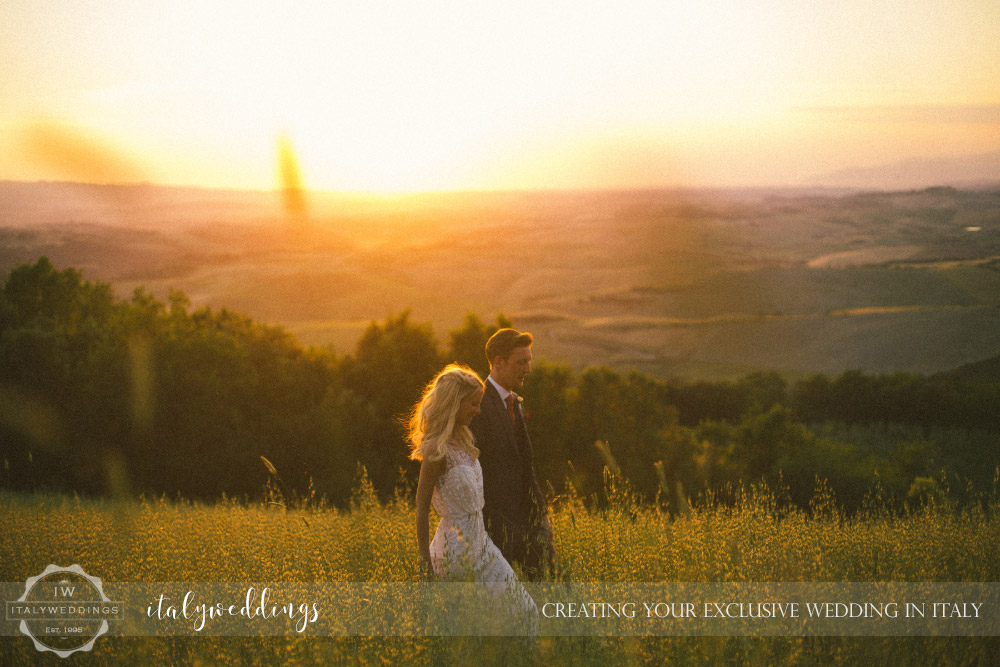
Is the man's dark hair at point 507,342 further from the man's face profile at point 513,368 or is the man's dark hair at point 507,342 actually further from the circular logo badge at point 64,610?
the circular logo badge at point 64,610

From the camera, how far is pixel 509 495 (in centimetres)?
493

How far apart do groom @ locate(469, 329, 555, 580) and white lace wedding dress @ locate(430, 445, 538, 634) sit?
0.36 metres

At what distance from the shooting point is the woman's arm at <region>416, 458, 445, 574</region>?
4.37 m

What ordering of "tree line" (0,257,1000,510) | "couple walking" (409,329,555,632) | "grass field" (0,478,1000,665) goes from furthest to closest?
"tree line" (0,257,1000,510), "couple walking" (409,329,555,632), "grass field" (0,478,1000,665)

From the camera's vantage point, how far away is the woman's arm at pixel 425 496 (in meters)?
4.37

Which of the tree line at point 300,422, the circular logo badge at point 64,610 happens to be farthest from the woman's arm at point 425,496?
the tree line at point 300,422

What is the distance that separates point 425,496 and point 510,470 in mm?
730

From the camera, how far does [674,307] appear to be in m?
79.2

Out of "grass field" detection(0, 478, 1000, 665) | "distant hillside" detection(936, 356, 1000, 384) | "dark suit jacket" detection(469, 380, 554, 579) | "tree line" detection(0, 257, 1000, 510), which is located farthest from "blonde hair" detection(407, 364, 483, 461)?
"distant hillside" detection(936, 356, 1000, 384)

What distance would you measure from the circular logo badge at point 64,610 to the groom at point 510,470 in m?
2.36

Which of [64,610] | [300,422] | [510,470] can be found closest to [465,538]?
[510,470]

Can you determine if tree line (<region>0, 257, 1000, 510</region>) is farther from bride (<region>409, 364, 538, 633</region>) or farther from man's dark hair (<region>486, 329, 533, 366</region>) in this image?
bride (<region>409, 364, 538, 633</region>)

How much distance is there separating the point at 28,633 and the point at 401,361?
2116 cm

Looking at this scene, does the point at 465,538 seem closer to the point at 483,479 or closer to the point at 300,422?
the point at 483,479
